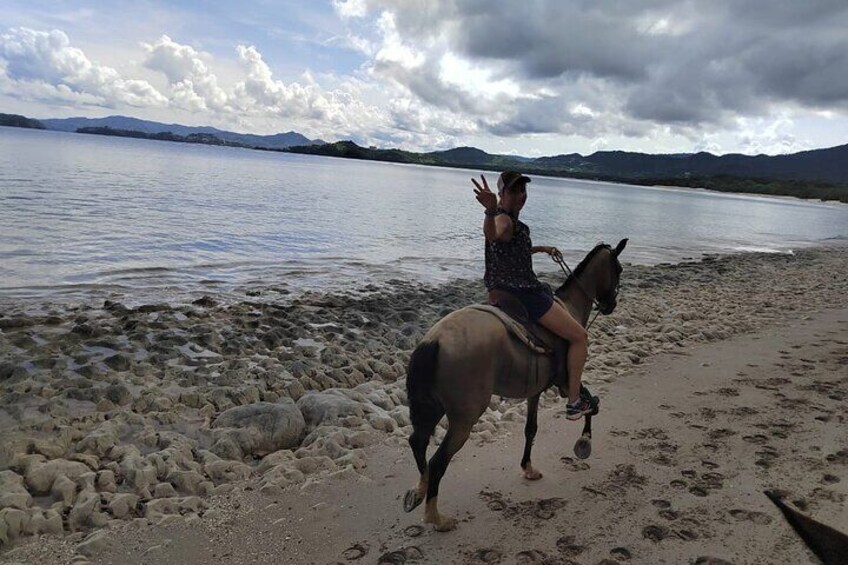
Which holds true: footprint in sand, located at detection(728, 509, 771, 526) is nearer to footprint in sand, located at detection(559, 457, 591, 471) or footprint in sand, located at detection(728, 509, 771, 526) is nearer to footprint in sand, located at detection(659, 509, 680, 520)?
footprint in sand, located at detection(659, 509, 680, 520)

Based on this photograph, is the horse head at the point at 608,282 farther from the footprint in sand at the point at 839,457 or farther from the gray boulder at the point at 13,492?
the gray boulder at the point at 13,492

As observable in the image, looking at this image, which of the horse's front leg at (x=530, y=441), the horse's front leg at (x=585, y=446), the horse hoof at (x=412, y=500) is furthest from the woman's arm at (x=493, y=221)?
the horse hoof at (x=412, y=500)

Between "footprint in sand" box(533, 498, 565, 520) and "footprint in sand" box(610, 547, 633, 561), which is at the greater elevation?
"footprint in sand" box(610, 547, 633, 561)

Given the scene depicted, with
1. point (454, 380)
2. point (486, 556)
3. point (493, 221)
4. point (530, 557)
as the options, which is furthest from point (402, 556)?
point (493, 221)

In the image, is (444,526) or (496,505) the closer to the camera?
(444,526)

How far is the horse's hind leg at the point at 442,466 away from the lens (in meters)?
4.49

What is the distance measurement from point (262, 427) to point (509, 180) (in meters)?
3.71

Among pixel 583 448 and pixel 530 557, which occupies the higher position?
pixel 583 448

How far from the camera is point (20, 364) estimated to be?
25.3 ft

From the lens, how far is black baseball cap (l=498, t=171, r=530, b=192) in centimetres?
467

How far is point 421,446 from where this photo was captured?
4.59 metres

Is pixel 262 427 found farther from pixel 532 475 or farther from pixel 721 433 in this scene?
pixel 721 433

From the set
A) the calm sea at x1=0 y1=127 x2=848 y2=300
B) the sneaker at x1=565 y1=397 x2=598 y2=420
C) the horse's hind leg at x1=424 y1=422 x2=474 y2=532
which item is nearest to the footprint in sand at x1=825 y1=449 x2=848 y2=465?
the sneaker at x1=565 y1=397 x2=598 y2=420

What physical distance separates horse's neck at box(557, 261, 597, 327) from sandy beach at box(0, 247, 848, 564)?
1.62 metres
